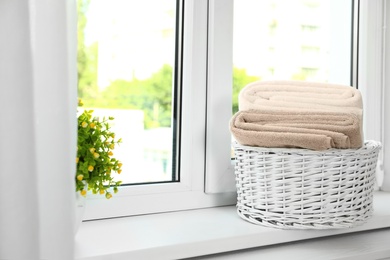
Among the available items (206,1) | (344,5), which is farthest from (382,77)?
(206,1)

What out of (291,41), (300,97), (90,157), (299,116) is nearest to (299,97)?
(300,97)

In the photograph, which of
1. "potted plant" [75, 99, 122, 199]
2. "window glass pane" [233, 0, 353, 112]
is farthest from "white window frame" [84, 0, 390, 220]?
"potted plant" [75, 99, 122, 199]

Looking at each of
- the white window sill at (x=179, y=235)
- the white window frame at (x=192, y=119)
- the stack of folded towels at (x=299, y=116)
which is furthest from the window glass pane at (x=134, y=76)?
the stack of folded towels at (x=299, y=116)

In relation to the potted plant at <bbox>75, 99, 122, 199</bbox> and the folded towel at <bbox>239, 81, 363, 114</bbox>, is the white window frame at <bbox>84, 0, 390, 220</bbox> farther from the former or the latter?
the potted plant at <bbox>75, 99, 122, 199</bbox>

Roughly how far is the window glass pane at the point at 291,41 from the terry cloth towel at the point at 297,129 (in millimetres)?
325

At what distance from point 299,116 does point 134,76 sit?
0.48 meters

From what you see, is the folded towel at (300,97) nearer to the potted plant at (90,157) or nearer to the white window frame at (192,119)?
the white window frame at (192,119)

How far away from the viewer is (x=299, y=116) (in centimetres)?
131

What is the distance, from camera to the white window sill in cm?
115

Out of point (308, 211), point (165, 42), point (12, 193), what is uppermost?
point (165, 42)

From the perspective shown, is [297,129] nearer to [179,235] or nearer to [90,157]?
[179,235]

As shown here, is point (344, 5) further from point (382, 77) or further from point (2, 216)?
→ point (2, 216)

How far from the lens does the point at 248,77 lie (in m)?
1.68

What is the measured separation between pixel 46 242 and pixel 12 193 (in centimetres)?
11
